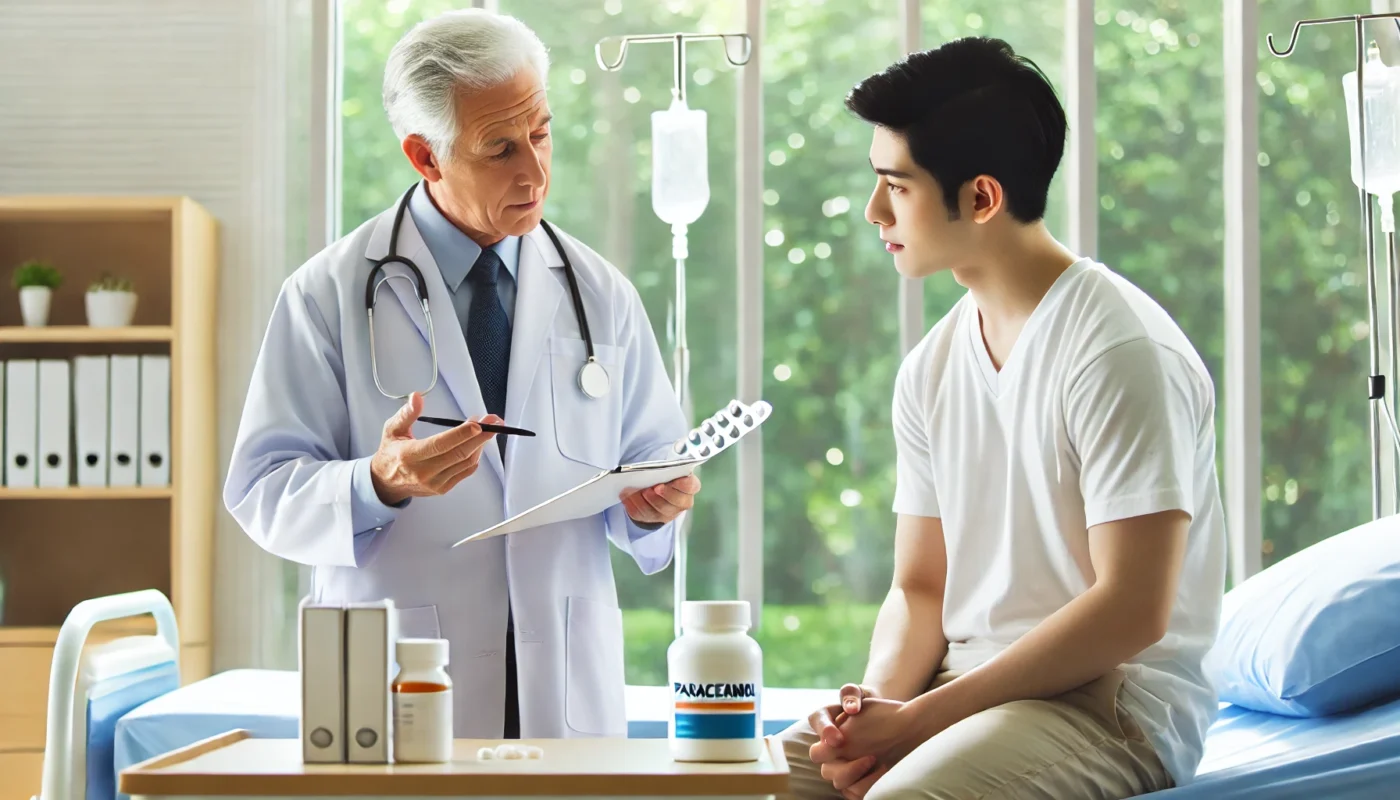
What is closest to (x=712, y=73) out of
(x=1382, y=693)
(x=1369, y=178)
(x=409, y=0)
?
(x=409, y=0)

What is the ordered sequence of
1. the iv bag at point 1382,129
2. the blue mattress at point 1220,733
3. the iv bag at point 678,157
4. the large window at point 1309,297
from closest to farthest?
the blue mattress at point 1220,733 → the iv bag at point 1382,129 → the iv bag at point 678,157 → the large window at point 1309,297

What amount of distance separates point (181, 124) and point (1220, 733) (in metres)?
2.67

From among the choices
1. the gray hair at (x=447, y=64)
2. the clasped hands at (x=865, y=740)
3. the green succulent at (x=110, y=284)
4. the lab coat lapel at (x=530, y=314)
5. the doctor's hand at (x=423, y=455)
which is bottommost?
the clasped hands at (x=865, y=740)

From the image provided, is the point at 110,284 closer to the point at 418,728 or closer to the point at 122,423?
the point at 122,423

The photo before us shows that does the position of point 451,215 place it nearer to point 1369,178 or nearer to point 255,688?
point 255,688

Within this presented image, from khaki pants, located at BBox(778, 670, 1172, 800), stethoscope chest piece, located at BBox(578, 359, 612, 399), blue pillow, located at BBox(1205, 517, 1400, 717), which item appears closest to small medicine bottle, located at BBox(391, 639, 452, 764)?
khaki pants, located at BBox(778, 670, 1172, 800)

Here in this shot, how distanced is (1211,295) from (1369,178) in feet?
1.87

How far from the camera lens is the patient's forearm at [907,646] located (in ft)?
5.73

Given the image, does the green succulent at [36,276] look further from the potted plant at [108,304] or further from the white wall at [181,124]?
the white wall at [181,124]

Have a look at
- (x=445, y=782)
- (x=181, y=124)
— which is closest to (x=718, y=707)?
(x=445, y=782)

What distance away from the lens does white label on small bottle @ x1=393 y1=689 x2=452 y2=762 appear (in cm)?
122

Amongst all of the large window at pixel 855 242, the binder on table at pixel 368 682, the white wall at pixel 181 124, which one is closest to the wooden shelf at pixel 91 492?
the white wall at pixel 181 124

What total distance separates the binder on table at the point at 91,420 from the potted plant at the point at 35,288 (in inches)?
7.0

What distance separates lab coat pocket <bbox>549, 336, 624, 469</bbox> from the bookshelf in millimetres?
1393
